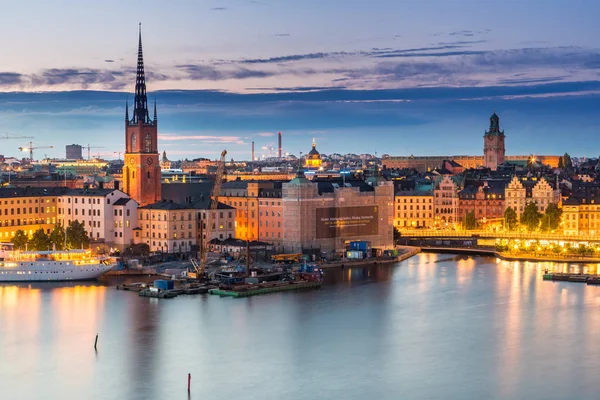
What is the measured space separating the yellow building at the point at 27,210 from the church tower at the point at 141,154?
2.31 metres

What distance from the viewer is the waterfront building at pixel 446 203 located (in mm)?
48125

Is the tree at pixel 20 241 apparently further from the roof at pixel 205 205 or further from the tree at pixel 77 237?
the roof at pixel 205 205

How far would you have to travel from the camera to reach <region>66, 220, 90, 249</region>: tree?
1409 inches

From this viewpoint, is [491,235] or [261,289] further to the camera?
[491,235]

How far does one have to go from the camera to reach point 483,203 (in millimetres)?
47781

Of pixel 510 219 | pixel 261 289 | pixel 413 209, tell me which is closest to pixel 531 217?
pixel 510 219

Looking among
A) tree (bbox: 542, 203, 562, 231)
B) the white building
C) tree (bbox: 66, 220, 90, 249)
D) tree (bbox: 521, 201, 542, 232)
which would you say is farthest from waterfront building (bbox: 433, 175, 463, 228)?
tree (bbox: 66, 220, 90, 249)

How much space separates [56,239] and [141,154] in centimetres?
631

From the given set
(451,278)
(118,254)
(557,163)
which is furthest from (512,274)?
(557,163)

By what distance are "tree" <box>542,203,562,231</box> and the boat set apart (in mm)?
17429

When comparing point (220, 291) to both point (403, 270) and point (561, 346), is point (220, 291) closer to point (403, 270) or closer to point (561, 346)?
point (403, 270)

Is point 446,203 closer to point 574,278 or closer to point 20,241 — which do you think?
point 574,278

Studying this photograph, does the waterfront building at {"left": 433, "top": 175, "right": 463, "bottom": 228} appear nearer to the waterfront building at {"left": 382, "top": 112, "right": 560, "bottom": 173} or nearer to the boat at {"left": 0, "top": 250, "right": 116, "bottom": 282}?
the boat at {"left": 0, "top": 250, "right": 116, "bottom": 282}

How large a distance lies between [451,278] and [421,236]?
35.0 ft
